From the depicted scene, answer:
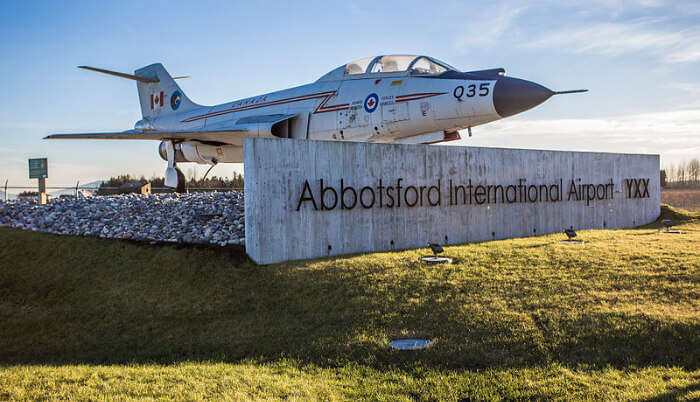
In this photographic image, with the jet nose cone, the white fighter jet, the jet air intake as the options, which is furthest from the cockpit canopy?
the jet air intake

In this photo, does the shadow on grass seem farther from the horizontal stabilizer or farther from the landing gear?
the horizontal stabilizer

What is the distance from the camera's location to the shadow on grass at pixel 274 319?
6.46 meters

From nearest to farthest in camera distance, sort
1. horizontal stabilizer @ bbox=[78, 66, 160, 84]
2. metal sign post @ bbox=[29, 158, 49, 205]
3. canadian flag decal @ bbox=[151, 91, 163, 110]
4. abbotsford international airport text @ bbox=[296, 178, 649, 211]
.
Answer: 1. abbotsford international airport text @ bbox=[296, 178, 649, 211]
2. horizontal stabilizer @ bbox=[78, 66, 160, 84]
3. metal sign post @ bbox=[29, 158, 49, 205]
4. canadian flag decal @ bbox=[151, 91, 163, 110]

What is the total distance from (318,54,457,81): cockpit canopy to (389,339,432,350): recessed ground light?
823cm

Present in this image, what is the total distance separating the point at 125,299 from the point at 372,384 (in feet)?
20.9

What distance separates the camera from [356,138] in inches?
553

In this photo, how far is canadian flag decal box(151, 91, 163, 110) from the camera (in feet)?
76.8

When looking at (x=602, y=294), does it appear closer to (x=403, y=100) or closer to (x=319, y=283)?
(x=319, y=283)

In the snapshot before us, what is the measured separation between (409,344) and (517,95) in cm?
724

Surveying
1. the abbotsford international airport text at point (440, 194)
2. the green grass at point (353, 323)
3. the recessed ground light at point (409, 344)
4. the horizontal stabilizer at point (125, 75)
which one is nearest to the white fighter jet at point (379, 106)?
the abbotsford international airport text at point (440, 194)

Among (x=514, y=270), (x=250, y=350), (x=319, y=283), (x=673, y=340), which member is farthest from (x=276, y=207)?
(x=673, y=340)

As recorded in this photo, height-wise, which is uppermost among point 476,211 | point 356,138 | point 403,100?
point 403,100

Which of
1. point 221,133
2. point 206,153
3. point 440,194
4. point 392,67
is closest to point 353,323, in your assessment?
point 440,194

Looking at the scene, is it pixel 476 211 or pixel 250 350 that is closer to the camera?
pixel 250 350
